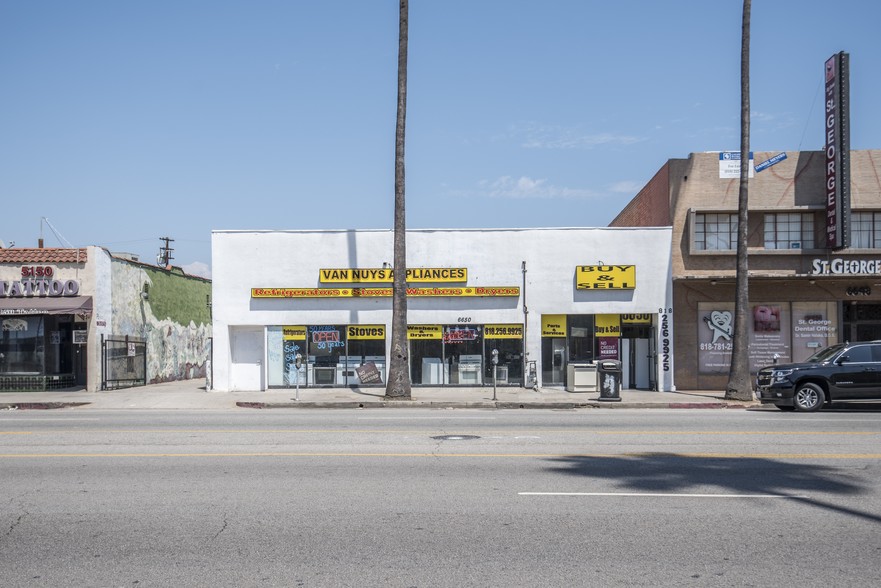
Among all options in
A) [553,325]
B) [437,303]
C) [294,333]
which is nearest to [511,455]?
[437,303]

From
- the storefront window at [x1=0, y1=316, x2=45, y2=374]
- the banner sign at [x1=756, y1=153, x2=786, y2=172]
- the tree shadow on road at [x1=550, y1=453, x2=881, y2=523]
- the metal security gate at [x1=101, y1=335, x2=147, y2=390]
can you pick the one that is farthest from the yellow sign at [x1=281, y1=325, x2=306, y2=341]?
the tree shadow on road at [x1=550, y1=453, x2=881, y2=523]

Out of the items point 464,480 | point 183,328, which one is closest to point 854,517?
point 464,480

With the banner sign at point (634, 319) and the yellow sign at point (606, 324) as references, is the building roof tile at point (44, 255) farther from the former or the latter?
the banner sign at point (634, 319)

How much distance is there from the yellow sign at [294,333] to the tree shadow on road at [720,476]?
16082 mm

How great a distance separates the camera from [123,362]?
27.7 metres

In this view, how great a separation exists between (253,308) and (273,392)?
2.94 meters

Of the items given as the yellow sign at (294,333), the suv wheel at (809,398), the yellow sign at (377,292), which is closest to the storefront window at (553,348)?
the yellow sign at (377,292)

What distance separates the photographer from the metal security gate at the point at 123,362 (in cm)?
2617

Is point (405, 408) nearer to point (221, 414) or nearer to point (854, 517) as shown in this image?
point (221, 414)

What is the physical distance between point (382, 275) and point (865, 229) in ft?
51.4

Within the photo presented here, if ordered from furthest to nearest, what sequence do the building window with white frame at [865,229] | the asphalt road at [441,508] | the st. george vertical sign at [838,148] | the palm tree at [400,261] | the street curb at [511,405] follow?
the building window with white frame at [865,229]
the st. george vertical sign at [838,148]
the palm tree at [400,261]
the street curb at [511,405]
the asphalt road at [441,508]

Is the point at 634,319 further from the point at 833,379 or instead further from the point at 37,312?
the point at 37,312

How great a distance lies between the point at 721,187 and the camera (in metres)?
25.2

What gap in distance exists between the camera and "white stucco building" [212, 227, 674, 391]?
25750mm
